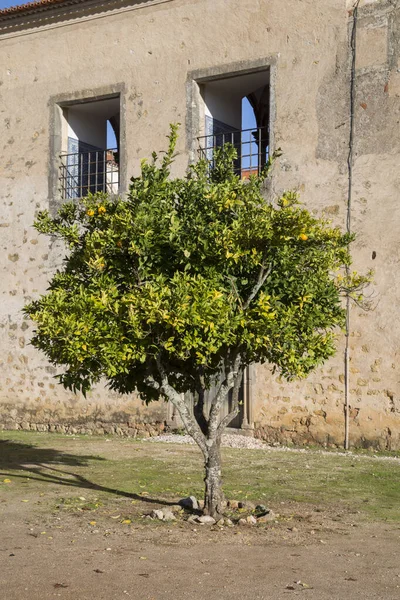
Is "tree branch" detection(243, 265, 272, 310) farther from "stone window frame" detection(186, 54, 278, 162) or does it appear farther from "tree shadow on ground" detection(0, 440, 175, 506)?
"stone window frame" detection(186, 54, 278, 162)

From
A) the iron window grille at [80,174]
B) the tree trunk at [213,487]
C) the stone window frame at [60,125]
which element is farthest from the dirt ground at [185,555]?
the iron window grille at [80,174]

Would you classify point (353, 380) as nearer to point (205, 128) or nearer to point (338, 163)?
point (338, 163)

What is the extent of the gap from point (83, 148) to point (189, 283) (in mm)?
8907

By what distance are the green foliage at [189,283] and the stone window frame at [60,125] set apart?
6357 mm

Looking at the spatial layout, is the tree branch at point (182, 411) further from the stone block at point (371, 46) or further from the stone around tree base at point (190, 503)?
the stone block at point (371, 46)

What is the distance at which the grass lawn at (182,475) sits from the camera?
8414 mm

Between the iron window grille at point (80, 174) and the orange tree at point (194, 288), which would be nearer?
the orange tree at point (194, 288)

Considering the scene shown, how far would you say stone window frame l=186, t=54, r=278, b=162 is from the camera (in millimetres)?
12648

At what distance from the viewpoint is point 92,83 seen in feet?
47.2

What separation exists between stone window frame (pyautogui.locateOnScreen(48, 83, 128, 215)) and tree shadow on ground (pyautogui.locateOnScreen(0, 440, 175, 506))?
4375 mm

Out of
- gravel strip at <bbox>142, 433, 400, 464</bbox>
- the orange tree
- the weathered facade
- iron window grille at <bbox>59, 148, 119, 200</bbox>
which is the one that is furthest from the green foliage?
iron window grille at <bbox>59, 148, 119, 200</bbox>

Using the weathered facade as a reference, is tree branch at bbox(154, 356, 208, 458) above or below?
below

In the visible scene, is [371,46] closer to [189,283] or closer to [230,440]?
[230,440]

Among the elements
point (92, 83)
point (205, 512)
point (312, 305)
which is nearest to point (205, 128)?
point (92, 83)
